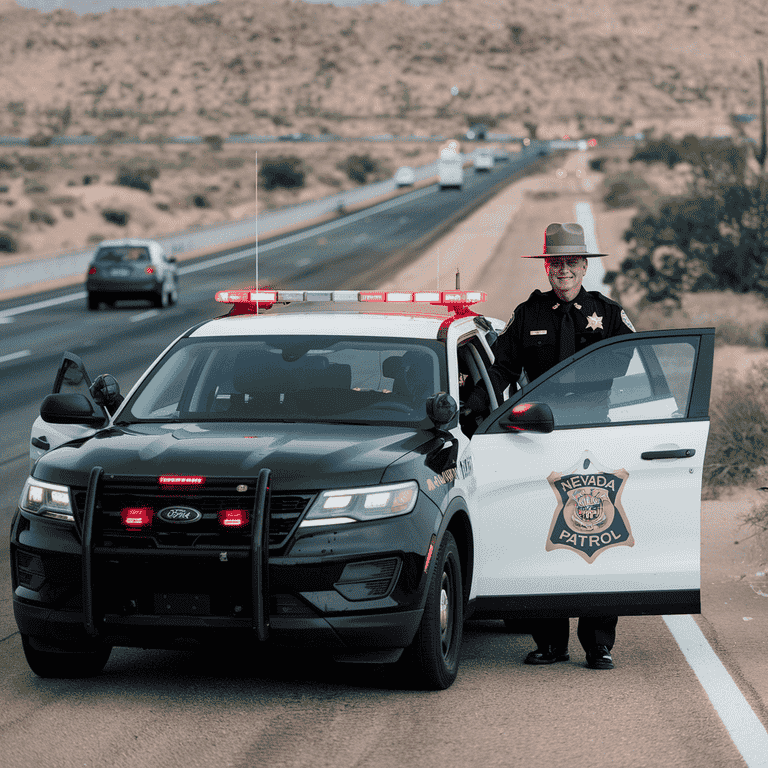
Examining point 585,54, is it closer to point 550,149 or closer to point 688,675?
point 550,149

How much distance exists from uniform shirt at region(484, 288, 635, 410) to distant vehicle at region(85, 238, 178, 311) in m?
28.3

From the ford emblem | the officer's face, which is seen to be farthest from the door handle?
the ford emblem

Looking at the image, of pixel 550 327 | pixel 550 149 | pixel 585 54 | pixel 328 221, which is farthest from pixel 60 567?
pixel 585 54

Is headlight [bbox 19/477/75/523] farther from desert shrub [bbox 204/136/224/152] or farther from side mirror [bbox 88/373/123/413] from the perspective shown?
desert shrub [bbox 204/136/224/152]

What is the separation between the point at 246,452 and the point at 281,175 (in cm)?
8923

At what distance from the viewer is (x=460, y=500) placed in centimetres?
601

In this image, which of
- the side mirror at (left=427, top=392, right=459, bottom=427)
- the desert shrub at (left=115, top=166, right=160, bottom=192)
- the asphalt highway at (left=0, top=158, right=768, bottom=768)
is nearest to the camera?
the asphalt highway at (left=0, top=158, right=768, bottom=768)

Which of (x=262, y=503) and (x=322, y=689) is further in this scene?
(x=322, y=689)

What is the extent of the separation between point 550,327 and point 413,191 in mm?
81342

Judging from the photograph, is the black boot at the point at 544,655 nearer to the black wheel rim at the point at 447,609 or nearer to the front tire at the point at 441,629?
the front tire at the point at 441,629

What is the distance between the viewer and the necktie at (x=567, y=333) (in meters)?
6.84

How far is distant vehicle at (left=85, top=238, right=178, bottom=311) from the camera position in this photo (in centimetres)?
3438

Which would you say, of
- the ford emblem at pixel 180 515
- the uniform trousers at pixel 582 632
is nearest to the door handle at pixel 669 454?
the uniform trousers at pixel 582 632

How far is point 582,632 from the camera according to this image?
649 cm
